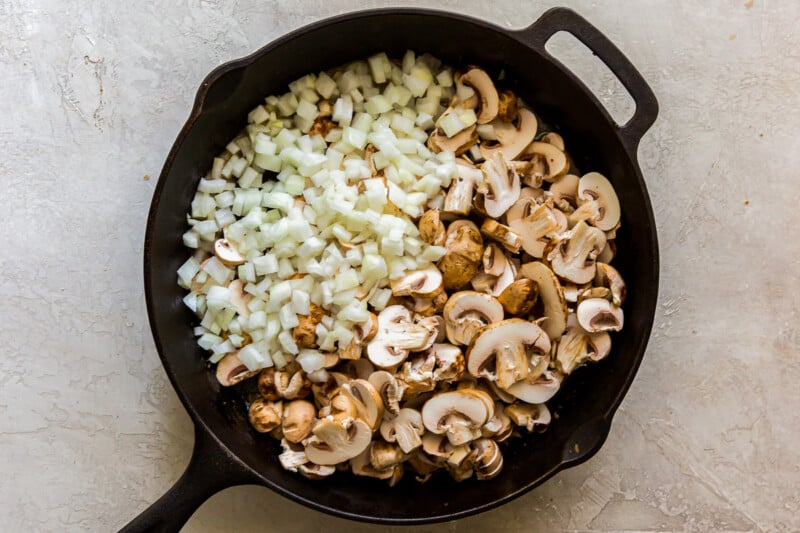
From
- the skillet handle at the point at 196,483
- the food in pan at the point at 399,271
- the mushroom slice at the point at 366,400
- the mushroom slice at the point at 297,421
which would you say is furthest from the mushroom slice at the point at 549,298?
the skillet handle at the point at 196,483

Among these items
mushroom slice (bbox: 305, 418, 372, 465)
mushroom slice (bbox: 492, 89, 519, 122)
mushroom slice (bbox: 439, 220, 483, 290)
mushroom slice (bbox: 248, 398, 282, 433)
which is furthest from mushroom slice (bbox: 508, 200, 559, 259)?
mushroom slice (bbox: 248, 398, 282, 433)

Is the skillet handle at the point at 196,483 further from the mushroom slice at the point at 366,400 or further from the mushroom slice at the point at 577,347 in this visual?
the mushroom slice at the point at 577,347

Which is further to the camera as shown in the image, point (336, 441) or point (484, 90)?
point (484, 90)

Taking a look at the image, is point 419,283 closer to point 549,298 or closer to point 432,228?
point 432,228

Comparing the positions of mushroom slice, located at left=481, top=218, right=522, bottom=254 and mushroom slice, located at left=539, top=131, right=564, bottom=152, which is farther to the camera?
mushroom slice, located at left=539, top=131, right=564, bottom=152

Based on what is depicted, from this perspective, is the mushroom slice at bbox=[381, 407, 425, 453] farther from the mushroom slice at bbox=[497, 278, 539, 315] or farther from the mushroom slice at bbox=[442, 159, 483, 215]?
the mushroom slice at bbox=[442, 159, 483, 215]

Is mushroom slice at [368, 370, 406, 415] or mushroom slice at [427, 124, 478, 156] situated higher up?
mushroom slice at [427, 124, 478, 156]

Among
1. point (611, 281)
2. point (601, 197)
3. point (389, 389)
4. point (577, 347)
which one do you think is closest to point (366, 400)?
point (389, 389)
